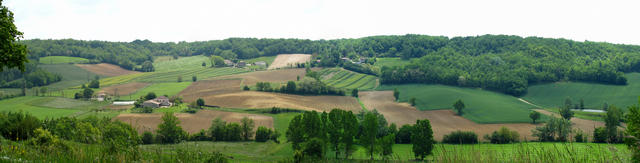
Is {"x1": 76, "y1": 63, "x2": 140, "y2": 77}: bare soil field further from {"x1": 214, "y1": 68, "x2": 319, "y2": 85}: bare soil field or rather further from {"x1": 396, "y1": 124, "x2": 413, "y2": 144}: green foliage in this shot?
{"x1": 396, "y1": 124, "x2": 413, "y2": 144}: green foliage

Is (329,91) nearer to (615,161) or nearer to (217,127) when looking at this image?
(217,127)

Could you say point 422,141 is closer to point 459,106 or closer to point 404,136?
point 404,136

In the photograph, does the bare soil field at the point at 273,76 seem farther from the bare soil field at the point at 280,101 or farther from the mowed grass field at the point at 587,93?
the mowed grass field at the point at 587,93

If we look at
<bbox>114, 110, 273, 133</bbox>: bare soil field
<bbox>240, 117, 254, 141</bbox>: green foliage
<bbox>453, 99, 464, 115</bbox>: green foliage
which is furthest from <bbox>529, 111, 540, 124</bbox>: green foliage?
<bbox>240, 117, 254, 141</bbox>: green foliage

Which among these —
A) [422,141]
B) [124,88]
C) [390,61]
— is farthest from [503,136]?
[124,88]

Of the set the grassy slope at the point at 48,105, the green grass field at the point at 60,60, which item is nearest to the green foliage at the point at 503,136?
the grassy slope at the point at 48,105

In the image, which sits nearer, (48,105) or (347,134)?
(347,134)
